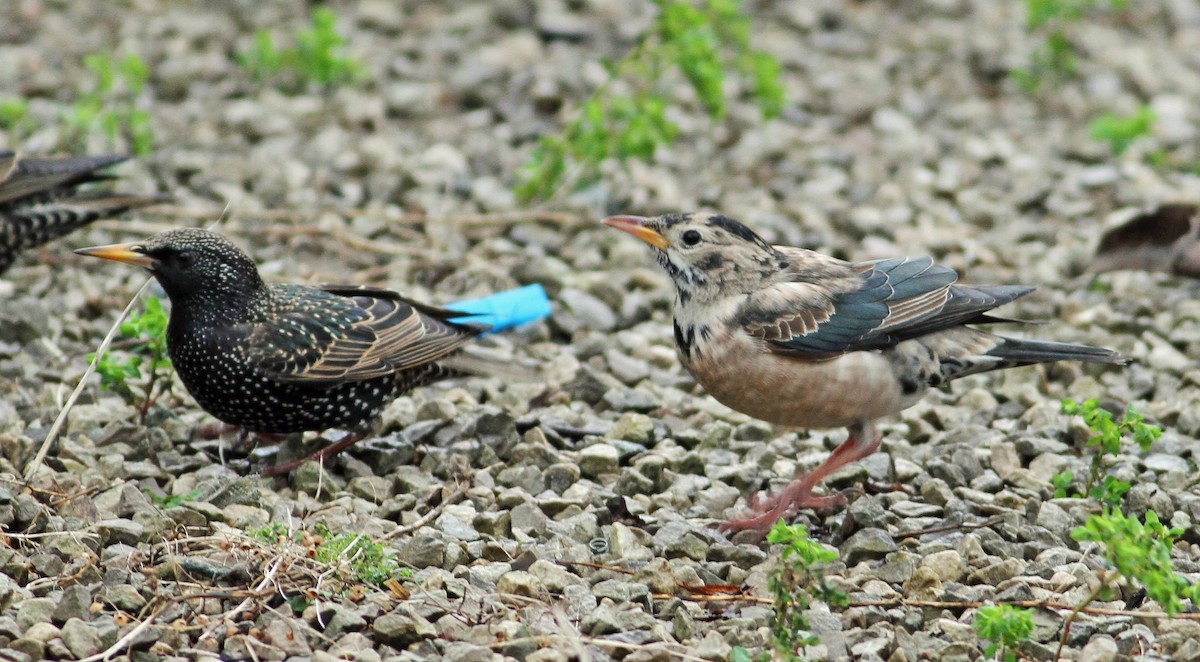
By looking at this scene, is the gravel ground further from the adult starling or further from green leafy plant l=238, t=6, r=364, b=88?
the adult starling

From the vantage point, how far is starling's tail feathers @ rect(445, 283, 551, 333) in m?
5.99

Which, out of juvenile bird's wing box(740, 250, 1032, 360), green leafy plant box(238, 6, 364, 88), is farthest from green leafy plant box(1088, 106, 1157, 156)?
green leafy plant box(238, 6, 364, 88)

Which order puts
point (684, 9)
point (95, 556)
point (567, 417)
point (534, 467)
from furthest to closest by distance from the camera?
point (684, 9), point (567, 417), point (534, 467), point (95, 556)

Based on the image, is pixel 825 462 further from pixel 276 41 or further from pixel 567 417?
pixel 276 41

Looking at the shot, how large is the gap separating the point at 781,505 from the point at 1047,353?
113cm

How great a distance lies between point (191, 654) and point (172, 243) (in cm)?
188

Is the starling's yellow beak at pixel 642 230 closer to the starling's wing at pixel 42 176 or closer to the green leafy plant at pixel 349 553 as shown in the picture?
the green leafy plant at pixel 349 553

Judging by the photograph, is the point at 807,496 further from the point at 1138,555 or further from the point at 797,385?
the point at 1138,555

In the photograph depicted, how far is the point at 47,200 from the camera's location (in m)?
6.89

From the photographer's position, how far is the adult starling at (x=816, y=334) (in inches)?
205

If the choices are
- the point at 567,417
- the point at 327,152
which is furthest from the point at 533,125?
the point at 567,417

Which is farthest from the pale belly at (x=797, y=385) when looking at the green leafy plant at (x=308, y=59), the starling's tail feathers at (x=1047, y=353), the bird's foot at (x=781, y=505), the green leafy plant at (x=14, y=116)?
the green leafy plant at (x=14, y=116)

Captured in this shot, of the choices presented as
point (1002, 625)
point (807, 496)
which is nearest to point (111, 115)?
point (807, 496)

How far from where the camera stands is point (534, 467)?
5379 mm
